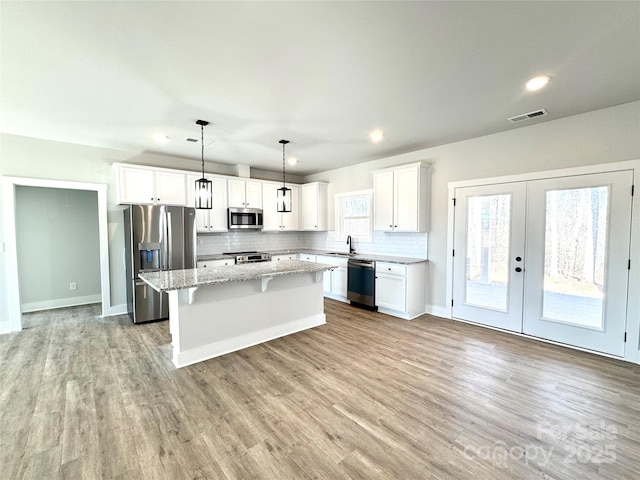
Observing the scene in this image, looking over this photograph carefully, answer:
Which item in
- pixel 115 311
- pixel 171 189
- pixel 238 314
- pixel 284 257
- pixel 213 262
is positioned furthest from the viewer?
pixel 284 257

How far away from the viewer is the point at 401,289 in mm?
4527

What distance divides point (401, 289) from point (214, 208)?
3.71 m

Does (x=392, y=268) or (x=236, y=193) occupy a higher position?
(x=236, y=193)

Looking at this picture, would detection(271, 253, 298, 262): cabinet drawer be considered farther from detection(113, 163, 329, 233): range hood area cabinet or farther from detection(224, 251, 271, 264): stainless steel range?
detection(113, 163, 329, 233): range hood area cabinet

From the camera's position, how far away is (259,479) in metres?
1.65

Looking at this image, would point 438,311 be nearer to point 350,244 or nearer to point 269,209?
point 350,244

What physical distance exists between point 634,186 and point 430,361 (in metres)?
2.83

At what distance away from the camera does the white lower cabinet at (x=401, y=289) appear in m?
4.48

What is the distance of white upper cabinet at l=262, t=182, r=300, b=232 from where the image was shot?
241 inches

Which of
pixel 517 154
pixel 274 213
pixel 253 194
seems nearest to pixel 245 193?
pixel 253 194

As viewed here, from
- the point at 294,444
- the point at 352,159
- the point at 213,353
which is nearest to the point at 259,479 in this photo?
the point at 294,444

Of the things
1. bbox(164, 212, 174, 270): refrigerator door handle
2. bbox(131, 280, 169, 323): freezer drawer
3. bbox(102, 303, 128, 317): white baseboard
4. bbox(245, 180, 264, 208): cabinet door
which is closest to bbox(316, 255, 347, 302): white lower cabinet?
bbox(245, 180, 264, 208): cabinet door

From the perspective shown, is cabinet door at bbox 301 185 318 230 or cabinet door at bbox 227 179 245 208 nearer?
cabinet door at bbox 227 179 245 208

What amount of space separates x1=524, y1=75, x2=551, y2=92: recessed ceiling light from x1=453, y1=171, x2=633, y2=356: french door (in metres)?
1.34
